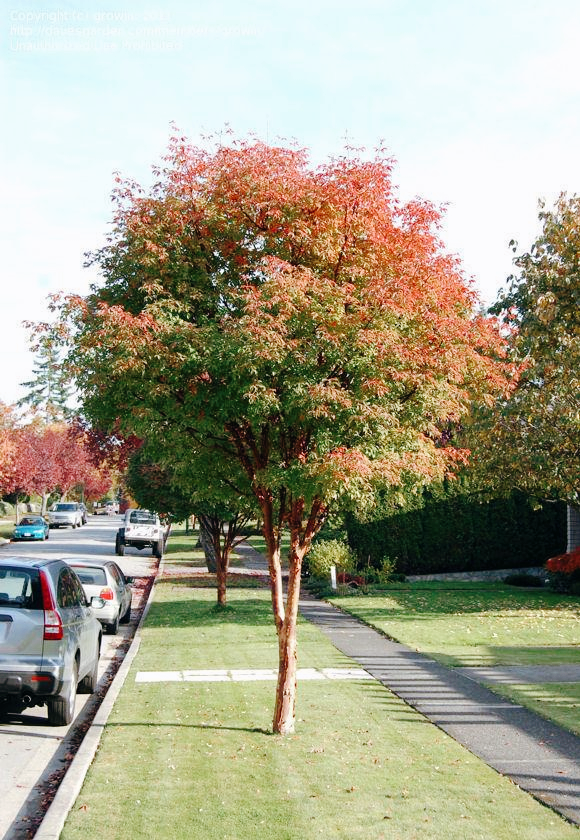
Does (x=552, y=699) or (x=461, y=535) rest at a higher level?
(x=461, y=535)

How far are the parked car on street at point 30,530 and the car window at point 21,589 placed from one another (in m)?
43.0

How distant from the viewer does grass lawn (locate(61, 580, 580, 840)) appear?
6410 millimetres

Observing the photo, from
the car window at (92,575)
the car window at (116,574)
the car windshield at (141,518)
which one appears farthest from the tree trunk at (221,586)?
the car windshield at (141,518)

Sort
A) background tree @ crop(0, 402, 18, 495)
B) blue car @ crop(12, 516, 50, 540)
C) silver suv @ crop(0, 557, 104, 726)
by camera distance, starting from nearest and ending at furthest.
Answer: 1. silver suv @ crop(0, 557, 104, 726)
2. blue car @ crop(12, 516, 50, 540)
3. background tree @ crop(0, 402, 18, 495)

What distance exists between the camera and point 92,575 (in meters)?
17.8

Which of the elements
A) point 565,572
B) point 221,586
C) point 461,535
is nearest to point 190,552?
point 461,535

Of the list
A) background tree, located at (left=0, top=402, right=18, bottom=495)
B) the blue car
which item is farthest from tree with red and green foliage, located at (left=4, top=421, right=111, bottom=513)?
the blue car

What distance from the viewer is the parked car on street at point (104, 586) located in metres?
17.4

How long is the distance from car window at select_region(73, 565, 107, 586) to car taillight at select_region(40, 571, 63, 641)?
7.86m

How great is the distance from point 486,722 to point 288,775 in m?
3.09

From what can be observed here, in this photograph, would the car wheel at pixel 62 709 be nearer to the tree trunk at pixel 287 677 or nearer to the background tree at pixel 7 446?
the tree trunk at pixel 287 677

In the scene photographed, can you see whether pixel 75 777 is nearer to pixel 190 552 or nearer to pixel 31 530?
pixel 190 552

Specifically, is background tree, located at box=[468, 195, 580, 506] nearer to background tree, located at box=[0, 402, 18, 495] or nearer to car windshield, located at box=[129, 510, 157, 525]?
car windshield, located at box=[129, 510, 157, 525]

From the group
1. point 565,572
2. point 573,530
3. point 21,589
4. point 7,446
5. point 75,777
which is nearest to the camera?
point 75,777
